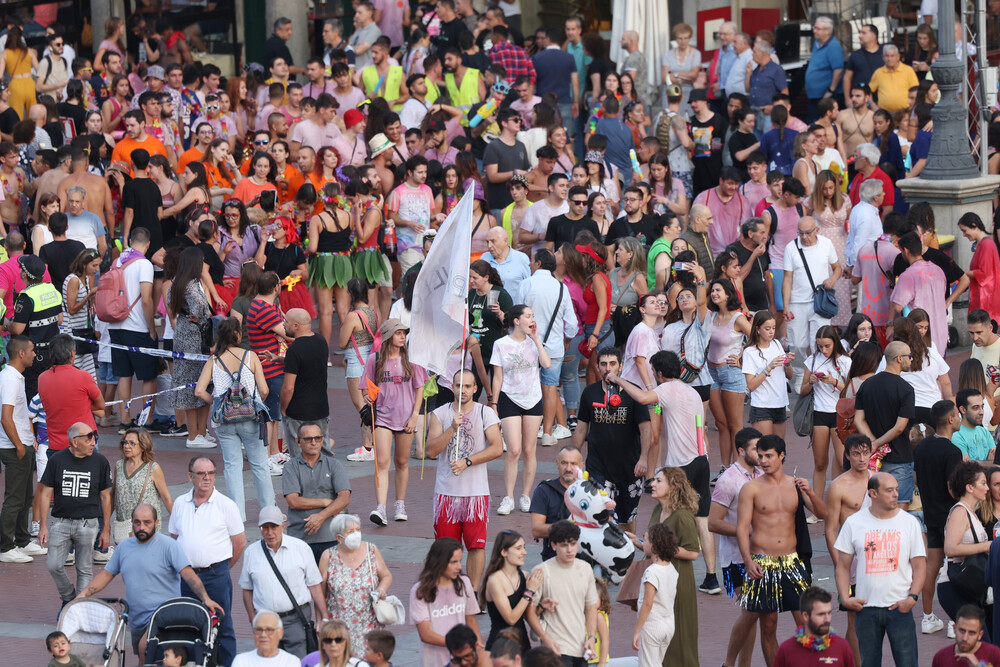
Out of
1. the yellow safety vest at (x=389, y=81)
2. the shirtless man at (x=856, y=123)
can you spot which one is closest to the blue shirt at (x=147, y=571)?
the yellow safety vest at (x=389, y=81)

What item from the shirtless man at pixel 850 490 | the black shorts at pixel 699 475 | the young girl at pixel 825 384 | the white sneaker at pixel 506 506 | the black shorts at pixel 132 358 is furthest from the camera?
the black shorts at pixel 132 358

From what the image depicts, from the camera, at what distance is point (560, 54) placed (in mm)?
20703

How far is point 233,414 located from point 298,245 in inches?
152

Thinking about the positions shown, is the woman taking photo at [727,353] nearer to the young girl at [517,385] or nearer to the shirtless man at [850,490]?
the young girl at [517,385]

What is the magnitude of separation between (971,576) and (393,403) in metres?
4.77

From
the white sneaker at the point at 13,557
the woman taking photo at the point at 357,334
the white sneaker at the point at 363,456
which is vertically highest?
the woman taking photo at the point at 357,334

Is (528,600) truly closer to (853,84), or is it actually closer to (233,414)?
(233,414)

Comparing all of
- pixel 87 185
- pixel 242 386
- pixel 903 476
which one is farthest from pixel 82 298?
pixel 903 476

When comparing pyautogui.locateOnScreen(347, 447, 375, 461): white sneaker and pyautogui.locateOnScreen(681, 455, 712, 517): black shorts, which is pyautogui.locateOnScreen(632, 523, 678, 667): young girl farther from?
pyautogui.locateOnScreen(347, 447, 375, 461): white sneaker

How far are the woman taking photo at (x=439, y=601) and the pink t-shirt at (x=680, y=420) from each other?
9.43 ft

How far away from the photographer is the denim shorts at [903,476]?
36.8 ft

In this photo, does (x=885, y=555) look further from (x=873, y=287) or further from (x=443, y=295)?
(x=873, y=287)

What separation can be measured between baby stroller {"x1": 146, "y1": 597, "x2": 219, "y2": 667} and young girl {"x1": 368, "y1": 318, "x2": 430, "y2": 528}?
10.3ft

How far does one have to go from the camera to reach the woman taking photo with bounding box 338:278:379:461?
13750 mm
